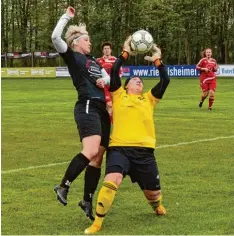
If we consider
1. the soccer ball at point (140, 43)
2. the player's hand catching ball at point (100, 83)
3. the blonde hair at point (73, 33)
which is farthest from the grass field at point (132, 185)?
the blonde hair at point (73, 33)

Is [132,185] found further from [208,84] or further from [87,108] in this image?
[208,84]

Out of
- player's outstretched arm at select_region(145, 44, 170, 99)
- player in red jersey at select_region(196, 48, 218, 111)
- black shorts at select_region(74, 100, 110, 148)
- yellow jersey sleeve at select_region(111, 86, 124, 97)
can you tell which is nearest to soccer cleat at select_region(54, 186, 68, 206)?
black shorts at select_region(74, 100, 110, 148)

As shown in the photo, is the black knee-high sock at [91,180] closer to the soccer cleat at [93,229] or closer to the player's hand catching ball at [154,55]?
the soccer cleat at [93,229]

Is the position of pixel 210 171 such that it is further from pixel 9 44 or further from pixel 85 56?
pixel 9 44

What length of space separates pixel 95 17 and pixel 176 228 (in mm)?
57231

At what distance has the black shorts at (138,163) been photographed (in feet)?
22.6

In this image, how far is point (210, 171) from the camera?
9.64 m

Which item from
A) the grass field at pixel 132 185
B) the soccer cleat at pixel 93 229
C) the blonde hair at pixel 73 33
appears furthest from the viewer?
the blonde hair at pixel 73 33

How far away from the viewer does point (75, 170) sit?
698 centimetres

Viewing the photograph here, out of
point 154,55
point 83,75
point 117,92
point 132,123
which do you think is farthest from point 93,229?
point 154,55

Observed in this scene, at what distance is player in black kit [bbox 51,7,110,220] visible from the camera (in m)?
7.05

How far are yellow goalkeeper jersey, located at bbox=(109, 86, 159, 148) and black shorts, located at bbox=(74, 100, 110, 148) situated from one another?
0.22 metres

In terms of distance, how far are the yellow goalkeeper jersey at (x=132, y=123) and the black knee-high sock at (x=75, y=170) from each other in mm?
338

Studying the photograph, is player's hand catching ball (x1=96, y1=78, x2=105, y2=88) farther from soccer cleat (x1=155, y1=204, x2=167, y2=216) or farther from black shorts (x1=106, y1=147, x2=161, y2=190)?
Result: soccer cleat (x1=155, y1=204, x2=167, y2=216)
